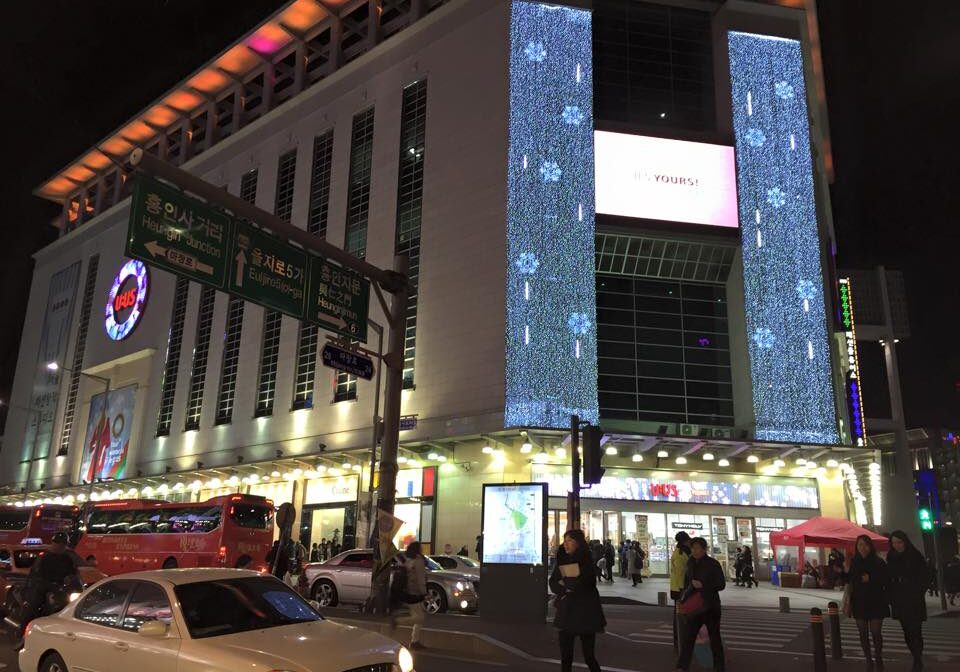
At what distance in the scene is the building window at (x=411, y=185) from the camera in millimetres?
32781

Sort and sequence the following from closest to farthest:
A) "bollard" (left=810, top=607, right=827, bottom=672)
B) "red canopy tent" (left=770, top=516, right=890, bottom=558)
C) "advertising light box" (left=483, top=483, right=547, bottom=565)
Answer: "bollard" (left=810, top=607, right=827, bottom=672) < "advertising light box" (left=483, top=483, right=547, bottom=565) < "red canopy tent" (left=770, top=516, right=890, bottom=558)

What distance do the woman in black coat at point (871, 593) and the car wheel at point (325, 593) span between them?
12.7 m

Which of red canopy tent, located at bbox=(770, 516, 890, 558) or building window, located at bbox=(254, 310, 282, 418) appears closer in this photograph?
red canopy tent, located at bbox=(770, 516, 890, 558)

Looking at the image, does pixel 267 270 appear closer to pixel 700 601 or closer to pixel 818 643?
pixel 700 601

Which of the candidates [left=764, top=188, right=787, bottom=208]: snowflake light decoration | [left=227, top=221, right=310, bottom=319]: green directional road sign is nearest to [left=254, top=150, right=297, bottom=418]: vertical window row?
[left=764, top=188, right=787, bottom=208]: snowflake light decoration

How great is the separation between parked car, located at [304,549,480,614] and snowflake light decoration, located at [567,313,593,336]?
1196cm

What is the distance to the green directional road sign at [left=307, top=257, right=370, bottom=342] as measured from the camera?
14.8m

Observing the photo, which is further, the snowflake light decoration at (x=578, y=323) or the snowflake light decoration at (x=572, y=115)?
the snowflake light decoration at (x=572, y=115)

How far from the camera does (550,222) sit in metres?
29.9

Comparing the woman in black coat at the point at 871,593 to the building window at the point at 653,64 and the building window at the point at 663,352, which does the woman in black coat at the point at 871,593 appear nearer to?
the building window at the point at 663,352

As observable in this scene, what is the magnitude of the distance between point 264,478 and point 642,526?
1887cm

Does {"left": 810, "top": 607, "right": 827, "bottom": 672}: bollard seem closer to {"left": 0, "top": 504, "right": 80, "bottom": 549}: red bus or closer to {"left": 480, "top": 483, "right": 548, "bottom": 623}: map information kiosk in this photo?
{"left": 480, "top": 483, "right": 548, "bottom": 623}: map information kiosk

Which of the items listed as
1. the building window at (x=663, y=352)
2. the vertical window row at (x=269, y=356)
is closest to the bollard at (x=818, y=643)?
the building window at (x=663, y=352)

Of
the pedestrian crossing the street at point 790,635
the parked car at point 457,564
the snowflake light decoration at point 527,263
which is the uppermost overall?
the snowflake light decoration at point 527,263
